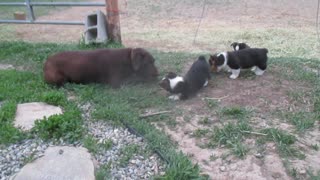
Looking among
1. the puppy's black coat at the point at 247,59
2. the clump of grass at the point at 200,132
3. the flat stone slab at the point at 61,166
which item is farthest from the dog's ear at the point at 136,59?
the flat stone slab at the point at 61,166

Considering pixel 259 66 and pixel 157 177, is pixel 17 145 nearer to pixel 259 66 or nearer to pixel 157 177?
pixel 157 177

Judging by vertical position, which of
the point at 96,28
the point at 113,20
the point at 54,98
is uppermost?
the point at 113,20

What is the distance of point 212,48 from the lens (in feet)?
26.6

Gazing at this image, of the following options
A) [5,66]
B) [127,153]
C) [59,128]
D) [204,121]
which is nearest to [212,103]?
[204,121]

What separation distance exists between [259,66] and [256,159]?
2.23 meters

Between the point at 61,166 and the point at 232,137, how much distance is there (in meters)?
1.71

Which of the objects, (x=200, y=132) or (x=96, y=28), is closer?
(x=200, y=132)

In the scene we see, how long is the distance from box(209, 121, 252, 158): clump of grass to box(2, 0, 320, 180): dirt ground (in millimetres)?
88

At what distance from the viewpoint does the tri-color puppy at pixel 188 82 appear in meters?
4.97

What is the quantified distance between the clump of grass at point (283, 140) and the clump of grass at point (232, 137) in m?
0.20

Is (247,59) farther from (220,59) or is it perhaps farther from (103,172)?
(103,172)

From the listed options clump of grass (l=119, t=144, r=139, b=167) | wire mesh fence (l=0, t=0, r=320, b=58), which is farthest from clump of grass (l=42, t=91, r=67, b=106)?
wire mesh fence (l=0, t=0, r=320, b=58)

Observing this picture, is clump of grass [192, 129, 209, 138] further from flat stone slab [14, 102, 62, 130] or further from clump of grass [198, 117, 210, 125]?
flat stone slab [14, 102, 62, 130]

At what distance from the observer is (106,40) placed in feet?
25.0
